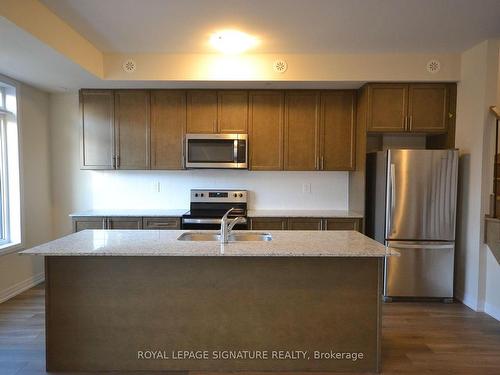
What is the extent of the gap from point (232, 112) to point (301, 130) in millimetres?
865

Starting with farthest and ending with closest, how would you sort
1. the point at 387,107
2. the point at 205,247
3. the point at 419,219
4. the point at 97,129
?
the point at 97,129
the point at 387,107
the point at 419,219
the point at 205,247

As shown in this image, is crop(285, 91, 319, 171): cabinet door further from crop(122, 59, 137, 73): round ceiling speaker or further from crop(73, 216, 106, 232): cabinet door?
crop(73, 216, 106, 232): cabinet door

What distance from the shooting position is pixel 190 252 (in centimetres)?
189

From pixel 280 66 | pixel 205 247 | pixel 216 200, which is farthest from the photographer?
pixel 216 200

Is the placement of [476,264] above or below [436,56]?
below

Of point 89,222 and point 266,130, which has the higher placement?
point 266,130

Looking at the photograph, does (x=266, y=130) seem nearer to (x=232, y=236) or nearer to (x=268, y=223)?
(x=268, y=223)

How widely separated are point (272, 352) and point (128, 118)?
3.08 m

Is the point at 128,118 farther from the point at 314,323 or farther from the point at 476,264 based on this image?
the point at 476,264

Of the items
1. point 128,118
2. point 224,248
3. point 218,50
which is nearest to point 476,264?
point 224,248

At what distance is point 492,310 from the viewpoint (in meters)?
3.07

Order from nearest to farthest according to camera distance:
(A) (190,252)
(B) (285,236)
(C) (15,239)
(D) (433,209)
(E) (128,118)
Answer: (A) (190,252)
(B) (285,236)
(D) (433,209)
(C) (15,239)
(E) (128,118)

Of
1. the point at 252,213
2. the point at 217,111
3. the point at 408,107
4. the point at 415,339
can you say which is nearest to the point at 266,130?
the point at 217,111

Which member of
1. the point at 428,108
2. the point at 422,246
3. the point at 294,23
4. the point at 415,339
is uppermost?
the point at 294,23
